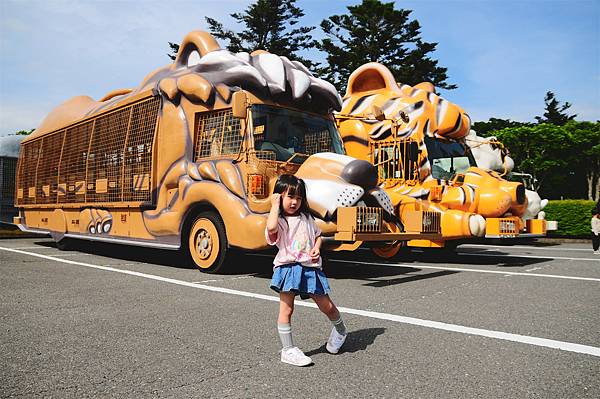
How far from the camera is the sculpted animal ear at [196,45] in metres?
8.33

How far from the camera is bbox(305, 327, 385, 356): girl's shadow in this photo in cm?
374

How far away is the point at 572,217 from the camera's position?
19453mm

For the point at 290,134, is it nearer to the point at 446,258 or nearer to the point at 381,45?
the point at 446,258

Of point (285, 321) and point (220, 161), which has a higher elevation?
point (220, 161)

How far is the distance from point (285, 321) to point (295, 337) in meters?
0.68

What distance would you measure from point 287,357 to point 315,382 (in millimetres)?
372

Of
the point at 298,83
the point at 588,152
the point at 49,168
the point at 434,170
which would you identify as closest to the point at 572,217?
the point at 434,170

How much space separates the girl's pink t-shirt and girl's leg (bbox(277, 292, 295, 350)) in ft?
0.76

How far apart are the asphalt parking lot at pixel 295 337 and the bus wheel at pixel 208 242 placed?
0.27 metres

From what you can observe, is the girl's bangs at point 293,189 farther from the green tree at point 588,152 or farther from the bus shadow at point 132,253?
the green tree at point 588,152

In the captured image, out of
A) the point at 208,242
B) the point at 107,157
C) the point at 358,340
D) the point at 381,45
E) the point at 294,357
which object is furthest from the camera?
the point at 381,45

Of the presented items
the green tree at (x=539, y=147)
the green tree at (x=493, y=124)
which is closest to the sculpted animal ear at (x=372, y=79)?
the green tree at (x=539, y=147)

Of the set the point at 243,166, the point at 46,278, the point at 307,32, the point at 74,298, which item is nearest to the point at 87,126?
the point at 46,278

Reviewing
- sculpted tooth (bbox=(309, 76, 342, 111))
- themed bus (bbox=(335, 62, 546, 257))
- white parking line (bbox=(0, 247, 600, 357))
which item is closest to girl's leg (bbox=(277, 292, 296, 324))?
white parking line (bbox=(0, 247, 600, 357))
